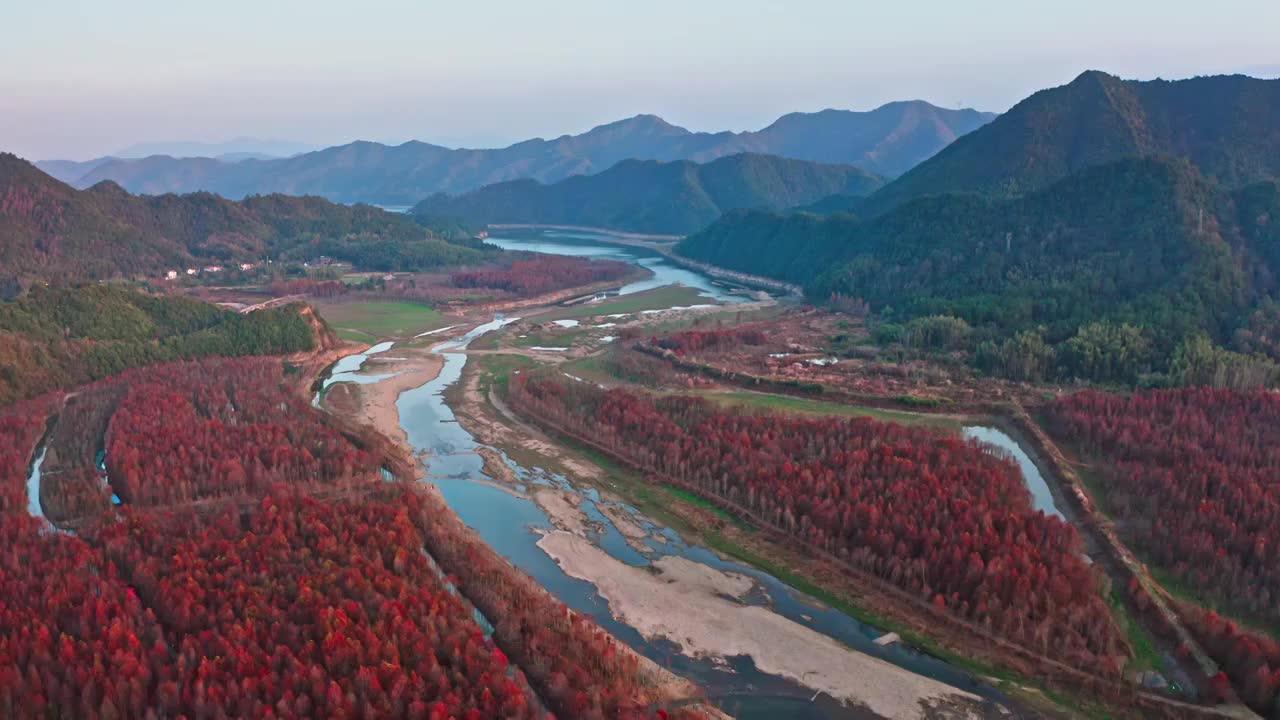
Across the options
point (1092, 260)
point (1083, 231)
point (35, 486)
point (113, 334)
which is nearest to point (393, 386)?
point (113, 334)

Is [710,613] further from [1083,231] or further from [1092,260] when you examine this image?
[1083,231]

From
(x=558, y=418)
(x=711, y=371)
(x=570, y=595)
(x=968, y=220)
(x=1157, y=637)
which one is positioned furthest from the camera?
(x=968, y=220)

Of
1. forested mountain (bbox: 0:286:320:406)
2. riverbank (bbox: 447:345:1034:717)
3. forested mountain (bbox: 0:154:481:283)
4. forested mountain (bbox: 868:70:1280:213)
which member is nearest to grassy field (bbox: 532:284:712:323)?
forested mountain (bbox: 0:286:320:406)

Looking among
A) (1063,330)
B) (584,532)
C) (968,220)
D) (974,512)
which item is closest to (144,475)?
(584,532)

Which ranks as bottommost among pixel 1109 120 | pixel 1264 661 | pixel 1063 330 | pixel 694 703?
pixel 694 703

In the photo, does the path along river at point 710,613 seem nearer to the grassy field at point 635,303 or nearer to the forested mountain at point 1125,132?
the grassy field at point 635,303

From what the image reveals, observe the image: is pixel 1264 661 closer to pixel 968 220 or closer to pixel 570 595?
pixel 570 595

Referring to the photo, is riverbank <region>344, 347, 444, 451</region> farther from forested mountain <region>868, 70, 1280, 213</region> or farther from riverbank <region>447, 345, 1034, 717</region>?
forested mountain <region>868, 70, 1280, 213</region>
